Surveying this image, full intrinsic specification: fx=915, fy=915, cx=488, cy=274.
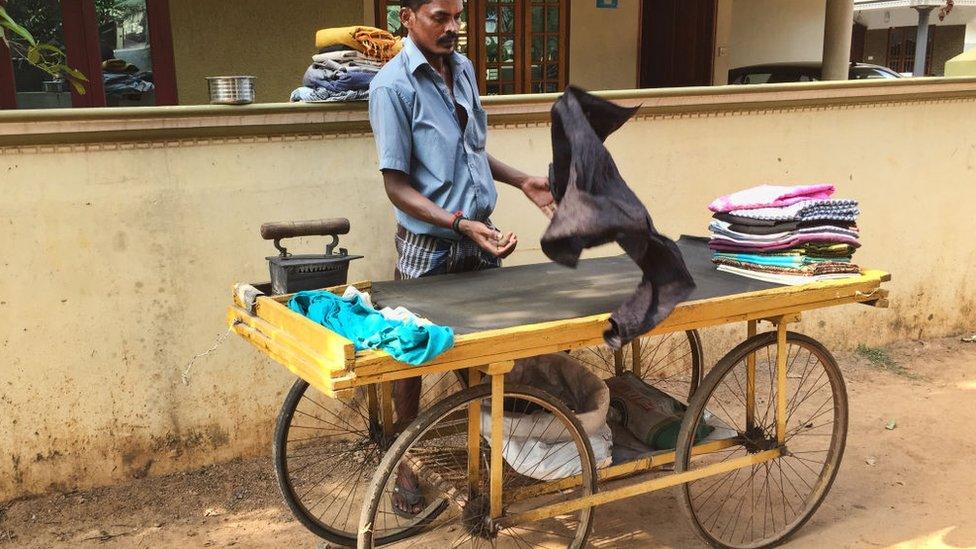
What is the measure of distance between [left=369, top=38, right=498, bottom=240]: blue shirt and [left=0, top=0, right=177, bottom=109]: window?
150 inches

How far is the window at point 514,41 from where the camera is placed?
30.2 feet

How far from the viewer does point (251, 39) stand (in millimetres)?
6840

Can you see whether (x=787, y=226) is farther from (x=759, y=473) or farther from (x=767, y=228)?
(x=759, y=473)

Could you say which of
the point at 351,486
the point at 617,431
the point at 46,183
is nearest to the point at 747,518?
the point at 617,431

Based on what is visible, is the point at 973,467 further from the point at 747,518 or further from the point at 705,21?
the point at 705,21

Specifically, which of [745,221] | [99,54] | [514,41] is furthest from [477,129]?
[514,41]

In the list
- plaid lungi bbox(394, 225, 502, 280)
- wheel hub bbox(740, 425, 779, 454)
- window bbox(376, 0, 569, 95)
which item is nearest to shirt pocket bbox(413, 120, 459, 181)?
plaid lungi bbox(394, 225, 502, 280)

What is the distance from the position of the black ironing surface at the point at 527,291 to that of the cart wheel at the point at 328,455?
0.52 metres

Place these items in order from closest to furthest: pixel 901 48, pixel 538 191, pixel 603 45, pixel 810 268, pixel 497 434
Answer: pixel 497 434 < pixel 810 268 < pixel 538 191 < pixel 603 45 < pixel 901 48

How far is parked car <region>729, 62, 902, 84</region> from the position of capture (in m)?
9.95

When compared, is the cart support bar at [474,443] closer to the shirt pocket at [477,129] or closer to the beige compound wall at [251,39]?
the shirt pocket at [477,129]

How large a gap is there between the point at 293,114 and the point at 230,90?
10.4 inches

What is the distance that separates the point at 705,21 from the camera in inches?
441

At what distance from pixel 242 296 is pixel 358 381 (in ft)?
2.44
